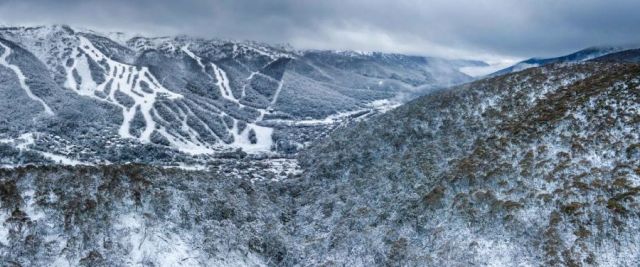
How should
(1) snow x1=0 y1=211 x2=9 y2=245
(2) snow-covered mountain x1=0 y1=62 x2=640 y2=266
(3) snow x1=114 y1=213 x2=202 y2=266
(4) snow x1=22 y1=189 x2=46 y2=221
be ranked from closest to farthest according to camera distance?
(2) snow-covered mountain x1=0 y1=62 x2=640 y2=266 → (1) snow x1=0 y1=211 x2=9 y2=245 → (3) snow x1=114 y1=213 x2=202 y2=266 → (4) snow x1=22 y1=189 x2=46 y2=221

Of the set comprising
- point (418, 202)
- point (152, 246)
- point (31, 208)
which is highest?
point (418, 202)

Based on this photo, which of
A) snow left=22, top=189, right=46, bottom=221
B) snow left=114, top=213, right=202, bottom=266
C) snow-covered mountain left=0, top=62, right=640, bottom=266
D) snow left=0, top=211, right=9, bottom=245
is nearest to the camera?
snow-covered mountain left=0, top=62, right=640, bottom=266

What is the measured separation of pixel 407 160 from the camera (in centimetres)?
8850

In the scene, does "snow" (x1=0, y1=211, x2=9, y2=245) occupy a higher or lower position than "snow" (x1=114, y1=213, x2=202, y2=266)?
higher

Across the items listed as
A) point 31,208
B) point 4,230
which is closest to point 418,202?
point 31,208

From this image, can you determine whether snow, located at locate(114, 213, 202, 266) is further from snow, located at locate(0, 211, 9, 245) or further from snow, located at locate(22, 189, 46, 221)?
snow, located at locate(0, 211, 9, 245)

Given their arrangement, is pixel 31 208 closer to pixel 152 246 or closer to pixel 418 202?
pixel 152 246

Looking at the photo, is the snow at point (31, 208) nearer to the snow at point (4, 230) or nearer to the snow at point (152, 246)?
the snow at point (4, 230)

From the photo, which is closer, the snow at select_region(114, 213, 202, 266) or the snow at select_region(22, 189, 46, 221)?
the snow at select_region(114, 213, 202, 266)


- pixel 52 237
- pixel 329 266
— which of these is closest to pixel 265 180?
pixel 329 266

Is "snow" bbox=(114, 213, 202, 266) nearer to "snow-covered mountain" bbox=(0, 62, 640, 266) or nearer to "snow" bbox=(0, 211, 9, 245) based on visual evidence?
"snow-covered mountain" bbox=(0, 62, 640, 266)

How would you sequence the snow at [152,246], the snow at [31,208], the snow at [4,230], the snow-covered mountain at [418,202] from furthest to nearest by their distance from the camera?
the snow at [31,208], the snow at [152,246], the snow at [4,230], the snow-covered mountain at [418,202]

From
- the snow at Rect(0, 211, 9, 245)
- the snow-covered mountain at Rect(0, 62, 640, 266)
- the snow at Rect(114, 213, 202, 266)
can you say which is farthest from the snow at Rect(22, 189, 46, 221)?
the snow at Rect(114, 213, 202, 266)

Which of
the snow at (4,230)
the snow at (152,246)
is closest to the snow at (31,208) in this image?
the snow at (4,230)
